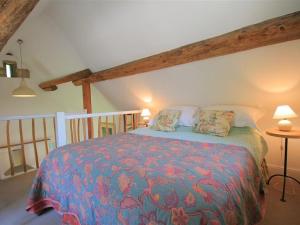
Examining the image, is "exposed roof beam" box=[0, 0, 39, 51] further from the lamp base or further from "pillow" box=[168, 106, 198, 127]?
the lamp base

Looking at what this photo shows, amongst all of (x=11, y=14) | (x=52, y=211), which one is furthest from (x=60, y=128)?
(x=11, y=14)

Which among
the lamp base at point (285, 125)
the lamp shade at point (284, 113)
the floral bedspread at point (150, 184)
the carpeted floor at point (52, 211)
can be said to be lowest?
the carpeted floor at point (52, 211)

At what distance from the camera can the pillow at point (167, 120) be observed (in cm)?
260

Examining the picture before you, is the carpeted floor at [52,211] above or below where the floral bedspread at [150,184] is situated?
below

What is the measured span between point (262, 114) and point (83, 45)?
3.13 metres

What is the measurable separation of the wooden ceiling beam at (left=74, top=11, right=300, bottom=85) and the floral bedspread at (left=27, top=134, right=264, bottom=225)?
42.6 inches

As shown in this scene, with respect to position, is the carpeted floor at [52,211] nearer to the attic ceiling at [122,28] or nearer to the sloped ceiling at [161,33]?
the sloped ceiling at [161,33]

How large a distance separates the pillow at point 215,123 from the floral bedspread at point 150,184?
1.47 ft

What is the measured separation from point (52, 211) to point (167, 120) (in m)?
1.74

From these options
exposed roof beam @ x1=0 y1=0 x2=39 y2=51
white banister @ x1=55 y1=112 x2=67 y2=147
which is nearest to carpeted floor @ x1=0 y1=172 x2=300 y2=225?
white banister @ x1=55 y1=112 x2=67 y2=147

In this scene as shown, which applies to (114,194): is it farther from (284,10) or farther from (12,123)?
(12,123)

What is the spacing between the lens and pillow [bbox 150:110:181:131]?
2.60 meters

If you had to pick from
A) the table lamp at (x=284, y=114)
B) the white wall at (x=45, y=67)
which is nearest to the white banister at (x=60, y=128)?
the white wall at (x=45, y=67)

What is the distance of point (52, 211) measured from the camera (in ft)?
6.14
